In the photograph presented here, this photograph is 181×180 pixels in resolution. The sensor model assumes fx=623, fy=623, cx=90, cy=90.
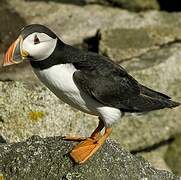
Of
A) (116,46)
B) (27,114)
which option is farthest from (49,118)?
(116,46)

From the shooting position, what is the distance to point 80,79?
647cm

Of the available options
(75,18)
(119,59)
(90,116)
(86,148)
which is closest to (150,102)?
(86,148)

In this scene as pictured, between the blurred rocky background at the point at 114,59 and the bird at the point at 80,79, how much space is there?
171 centimetres

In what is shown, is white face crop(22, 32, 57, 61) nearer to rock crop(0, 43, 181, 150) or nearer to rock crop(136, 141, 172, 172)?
rock crop(0, 43, 181, 150)

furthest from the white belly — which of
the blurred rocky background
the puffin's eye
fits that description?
the blurred rocky background

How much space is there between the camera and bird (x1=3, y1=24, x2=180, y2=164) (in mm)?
6168

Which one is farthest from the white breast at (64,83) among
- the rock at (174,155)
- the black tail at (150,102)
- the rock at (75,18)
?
the rock at (75,18)

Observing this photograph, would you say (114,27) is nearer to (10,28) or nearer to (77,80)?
(10,28)

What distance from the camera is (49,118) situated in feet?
28.4

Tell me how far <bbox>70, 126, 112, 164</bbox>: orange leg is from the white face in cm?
104

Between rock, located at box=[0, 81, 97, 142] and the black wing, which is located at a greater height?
the black wing

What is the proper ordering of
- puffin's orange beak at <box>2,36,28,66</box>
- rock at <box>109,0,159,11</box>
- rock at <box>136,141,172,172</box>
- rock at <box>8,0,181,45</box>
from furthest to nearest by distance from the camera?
rock at <box>109,0,159,11</box> → rock at <box>8,0,181,45</box> → rock at <box>136,141,172,172</box> → puffin's orange beak at <box>2,36,28,66</box>

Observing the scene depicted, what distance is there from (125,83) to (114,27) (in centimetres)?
613

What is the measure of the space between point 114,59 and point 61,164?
5.43 m
